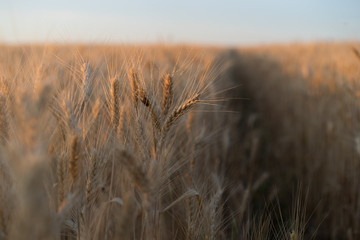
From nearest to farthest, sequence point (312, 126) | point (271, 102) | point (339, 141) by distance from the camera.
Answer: point (339, 141), point (312, 126), point (271, 102)

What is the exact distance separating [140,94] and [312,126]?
285 centimetres

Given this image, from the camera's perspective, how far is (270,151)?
359 centimetres

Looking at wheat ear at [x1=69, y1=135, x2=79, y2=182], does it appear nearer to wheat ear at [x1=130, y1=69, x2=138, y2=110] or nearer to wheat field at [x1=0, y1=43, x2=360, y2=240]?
wheat field at [x1=0, y1=43, x2=360, y2=240]

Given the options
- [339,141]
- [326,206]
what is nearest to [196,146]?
[326,206]

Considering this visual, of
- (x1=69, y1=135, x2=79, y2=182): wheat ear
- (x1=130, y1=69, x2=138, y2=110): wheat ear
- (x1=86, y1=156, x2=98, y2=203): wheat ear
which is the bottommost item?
(x1=86, y1=156, x2=98, y2=203): wheat ear

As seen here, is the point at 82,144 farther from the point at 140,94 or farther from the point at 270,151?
the point at 270,151

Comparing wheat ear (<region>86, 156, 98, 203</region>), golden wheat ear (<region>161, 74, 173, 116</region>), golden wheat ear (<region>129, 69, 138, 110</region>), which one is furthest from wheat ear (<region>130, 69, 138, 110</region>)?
wheat ear (<region>86, 156, 98, 203</region>)

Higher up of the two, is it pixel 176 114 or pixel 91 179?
pixel 176 114

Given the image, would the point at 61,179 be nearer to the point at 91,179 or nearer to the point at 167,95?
the point at 91,179

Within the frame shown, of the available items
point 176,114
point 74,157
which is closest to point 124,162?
point 74,157

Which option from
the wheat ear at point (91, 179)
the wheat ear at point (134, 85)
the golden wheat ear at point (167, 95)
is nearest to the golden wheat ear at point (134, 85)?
the wheat ear at point (134, 85)

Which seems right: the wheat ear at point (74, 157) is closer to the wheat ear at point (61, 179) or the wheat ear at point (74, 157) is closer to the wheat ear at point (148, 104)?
the wheat ear at point (61, 179)

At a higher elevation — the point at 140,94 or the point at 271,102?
the point at 140,94

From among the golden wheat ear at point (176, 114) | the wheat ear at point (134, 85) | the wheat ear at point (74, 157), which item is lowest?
the wheat ear at point (74, 157)
